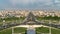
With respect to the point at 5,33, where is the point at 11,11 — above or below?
above

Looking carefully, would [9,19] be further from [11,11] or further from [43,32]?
[43,32]

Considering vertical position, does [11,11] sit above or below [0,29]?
above

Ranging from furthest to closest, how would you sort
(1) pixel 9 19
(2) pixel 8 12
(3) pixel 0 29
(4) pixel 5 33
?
(2) pixel 8 12, (1) pixel 9 19, (3) pixel 0 29, (4) pixel 5 33

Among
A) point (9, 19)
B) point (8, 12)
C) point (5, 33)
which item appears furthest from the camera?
point (8, 12)

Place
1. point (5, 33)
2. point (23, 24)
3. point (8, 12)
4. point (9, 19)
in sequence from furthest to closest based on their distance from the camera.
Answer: point (8, 12)
point (9, 19)
point (23, 24)
point (5, 33)

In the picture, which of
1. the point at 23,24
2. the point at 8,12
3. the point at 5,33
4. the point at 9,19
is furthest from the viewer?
the point at 8,12

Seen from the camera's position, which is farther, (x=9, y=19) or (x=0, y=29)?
(x=9, y=19)

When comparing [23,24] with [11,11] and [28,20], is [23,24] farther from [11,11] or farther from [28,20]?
[11,11]

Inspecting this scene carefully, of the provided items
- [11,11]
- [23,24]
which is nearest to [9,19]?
[11,11]

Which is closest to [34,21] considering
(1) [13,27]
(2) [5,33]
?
(1) [13,27]
